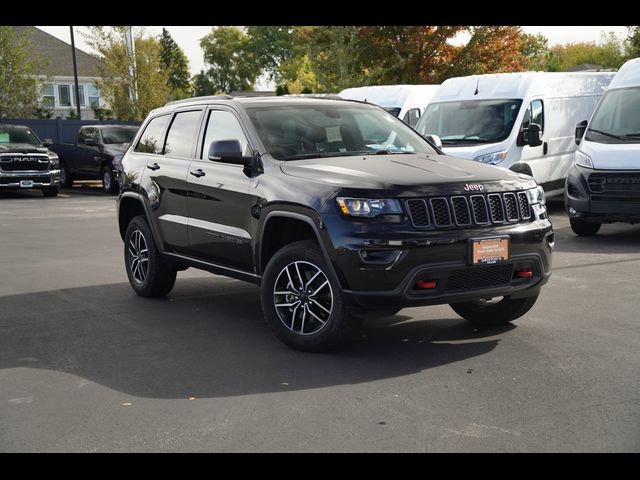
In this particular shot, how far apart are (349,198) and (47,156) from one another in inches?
779

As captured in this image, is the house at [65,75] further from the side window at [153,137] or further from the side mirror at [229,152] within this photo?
the side mirror at [229,152]

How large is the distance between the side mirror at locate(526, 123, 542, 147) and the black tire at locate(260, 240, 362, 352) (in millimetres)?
9532

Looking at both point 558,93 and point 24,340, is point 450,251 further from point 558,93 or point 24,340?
point 558,93

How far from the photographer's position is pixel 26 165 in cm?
2439

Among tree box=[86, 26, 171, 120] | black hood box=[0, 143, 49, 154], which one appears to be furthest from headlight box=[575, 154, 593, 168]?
tree box=[86, 26, 171, 120]

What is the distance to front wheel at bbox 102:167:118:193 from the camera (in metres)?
25.6

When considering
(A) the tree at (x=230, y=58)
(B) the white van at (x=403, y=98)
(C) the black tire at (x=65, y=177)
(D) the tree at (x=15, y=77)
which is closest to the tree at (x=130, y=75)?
(D) the tree at (x=15, y=77)

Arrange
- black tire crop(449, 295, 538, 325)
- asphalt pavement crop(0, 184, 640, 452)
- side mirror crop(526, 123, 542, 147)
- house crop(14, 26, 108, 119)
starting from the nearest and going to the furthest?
asphalt pavement crop(0, 184, 640, 452) → black tire crop(449, 295, 538, 325) → side mirror crop(526, 123, 542, 147) → house crop(14, 26, 108, 119)

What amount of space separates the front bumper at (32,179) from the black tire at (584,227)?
1569 cm

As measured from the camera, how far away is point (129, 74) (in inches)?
1561

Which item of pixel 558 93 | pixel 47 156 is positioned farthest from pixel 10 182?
pixel 558 93

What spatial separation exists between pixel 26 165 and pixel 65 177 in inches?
162

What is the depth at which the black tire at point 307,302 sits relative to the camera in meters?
6.49

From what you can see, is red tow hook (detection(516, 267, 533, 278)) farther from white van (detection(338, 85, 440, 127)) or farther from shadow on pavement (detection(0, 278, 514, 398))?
white van (detection(338, 85, 440, 127))
